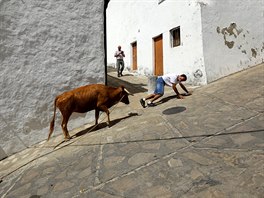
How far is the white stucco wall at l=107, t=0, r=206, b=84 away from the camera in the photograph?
31.5 feet

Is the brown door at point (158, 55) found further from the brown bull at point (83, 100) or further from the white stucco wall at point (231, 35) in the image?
the brown bull at point (83, 100)

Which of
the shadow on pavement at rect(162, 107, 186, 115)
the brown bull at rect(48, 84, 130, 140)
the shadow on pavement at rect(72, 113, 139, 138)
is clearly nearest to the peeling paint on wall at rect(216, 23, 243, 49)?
the shadow on pavement at rect(162, 107, 186, 115)

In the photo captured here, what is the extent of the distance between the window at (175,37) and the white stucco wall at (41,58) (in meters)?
4.24

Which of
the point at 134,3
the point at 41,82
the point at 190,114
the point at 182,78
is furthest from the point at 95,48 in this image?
the point at 134,3

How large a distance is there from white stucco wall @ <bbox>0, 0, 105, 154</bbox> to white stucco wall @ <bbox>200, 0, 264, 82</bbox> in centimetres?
390

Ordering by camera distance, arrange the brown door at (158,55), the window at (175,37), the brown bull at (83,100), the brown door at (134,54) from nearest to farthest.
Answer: the brown bull at (83,100) < the window at (175,37) < the brown door at (158,55) < the brown door at (134,54)

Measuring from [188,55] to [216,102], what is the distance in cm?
349

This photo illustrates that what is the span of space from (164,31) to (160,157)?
8.67 metres

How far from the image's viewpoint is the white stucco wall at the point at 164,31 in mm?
9603

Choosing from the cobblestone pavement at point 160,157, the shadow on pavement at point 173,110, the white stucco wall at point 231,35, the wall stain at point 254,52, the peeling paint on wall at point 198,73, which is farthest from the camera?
the wall stain at point 254,52

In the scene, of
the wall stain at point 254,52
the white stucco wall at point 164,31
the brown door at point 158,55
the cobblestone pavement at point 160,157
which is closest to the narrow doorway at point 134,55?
the white stucco wall at point 164,31

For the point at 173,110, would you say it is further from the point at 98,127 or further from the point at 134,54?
the point at 134,54

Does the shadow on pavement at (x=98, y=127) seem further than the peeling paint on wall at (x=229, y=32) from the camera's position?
No

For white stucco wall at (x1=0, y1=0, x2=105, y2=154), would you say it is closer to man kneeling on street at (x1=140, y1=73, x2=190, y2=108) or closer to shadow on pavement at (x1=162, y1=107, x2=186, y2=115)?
man kneeling on street at (x1=140, y1=73, x2=190, y2=108)
